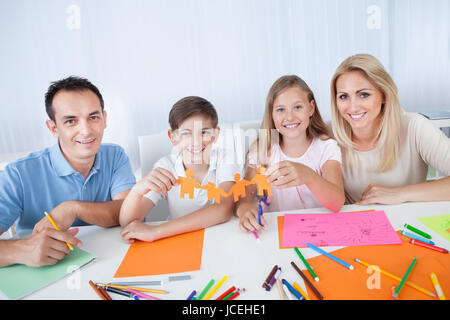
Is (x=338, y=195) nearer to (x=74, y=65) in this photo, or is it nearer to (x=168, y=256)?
(x=168, y=256)

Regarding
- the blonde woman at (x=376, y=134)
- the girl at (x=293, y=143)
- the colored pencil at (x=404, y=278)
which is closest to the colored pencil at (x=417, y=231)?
the colored pencil at (x=404, y=278)

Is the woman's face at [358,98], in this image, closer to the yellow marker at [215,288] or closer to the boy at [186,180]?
the boy at [186,180]

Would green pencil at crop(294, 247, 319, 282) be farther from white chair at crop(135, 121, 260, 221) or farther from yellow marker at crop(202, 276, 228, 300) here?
white chair at crop(135, 121, 260, 221)

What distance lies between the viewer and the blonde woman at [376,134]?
4.00ft

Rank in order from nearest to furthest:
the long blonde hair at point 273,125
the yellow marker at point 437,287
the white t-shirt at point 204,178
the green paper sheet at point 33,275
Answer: the yellow marker at point 437,287 < the green paper sheet at point 33,275 < the white t-shirt at point 204,178 < the long blonde hair at point 273,125

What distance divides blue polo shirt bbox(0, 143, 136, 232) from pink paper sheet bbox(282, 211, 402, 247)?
28.1 inches

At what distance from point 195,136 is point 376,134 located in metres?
0.82

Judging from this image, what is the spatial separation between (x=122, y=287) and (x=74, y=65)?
1960 mm

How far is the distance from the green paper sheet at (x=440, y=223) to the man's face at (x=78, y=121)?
3.87 ft

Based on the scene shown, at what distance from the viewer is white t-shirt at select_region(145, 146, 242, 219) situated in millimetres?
1173

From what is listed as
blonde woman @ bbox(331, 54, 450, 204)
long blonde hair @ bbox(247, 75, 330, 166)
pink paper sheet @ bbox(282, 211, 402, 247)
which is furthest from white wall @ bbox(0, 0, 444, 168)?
pink paper sheet @ bbox(282, 211, 402, 247)

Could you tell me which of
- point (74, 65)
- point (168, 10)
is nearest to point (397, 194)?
point (168, 10)
